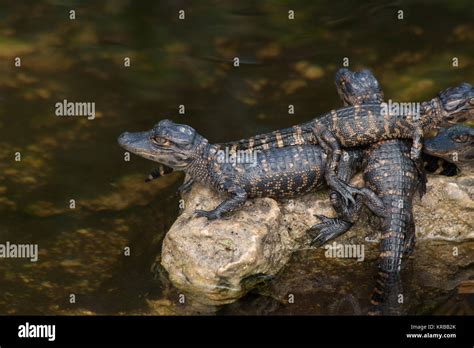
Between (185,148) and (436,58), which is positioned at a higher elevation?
(436,58)

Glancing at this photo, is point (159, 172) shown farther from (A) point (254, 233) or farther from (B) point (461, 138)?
(B) point (461, 138)

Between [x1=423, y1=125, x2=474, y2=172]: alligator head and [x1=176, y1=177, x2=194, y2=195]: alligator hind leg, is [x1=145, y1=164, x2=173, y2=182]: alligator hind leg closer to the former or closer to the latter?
[x1=176, y1=177, x2=194, y2=195]: alligator hind leg

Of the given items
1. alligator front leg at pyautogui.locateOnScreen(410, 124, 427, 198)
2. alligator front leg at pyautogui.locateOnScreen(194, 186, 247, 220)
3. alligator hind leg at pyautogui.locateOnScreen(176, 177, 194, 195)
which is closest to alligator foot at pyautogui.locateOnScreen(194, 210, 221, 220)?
alligator front leg at pyautogui.locateOnScreen(194, 186, 247, 220)

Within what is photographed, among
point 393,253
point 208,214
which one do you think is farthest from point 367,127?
point 208,214

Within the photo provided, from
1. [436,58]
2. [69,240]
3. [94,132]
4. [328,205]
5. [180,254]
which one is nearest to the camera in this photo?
[180,254]

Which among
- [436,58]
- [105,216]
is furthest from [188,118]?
[436,58]

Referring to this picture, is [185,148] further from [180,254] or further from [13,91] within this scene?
[13,91]

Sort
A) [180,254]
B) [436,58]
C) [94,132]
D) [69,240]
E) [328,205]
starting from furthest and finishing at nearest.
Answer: [436,58], [94,132], [69,240], [328,205], [180,254]
